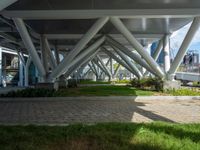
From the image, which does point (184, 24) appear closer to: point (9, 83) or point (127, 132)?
point (127, 132)

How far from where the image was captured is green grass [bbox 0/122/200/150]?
680 centimetres

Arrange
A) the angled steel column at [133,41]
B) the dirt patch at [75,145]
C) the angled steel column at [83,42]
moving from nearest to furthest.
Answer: the dirt patch at [75,145], the angled steel column at [83,42], the angled steel column at [133,41]

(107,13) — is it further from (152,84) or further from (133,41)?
(152,84)

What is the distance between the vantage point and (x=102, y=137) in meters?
7.61

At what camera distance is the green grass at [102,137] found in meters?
6.80

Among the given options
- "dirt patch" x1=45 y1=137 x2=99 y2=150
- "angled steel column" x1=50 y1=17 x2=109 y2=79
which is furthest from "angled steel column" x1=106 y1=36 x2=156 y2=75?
"dirt patch" x1=45 y1=137 x2=99 y2=150

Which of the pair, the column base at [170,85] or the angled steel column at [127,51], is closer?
the column base at [170,85]

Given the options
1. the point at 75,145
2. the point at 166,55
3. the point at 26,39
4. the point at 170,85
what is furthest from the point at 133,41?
the point at 75,145

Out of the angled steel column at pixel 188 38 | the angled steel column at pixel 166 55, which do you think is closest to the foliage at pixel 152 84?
the angled steel column at pixel 188 38

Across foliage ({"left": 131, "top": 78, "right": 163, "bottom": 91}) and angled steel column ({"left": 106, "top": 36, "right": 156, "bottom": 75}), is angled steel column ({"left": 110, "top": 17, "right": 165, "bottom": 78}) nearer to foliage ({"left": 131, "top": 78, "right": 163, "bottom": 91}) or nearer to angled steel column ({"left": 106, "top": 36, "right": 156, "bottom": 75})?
foliage ({"left": 131, "top": 78, "right": 163, "bottom": 91})

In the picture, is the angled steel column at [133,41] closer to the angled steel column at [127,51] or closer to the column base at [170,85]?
the column base at [170,85]

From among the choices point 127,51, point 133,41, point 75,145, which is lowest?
point 75,145

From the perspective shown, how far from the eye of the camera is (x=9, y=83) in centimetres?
6172

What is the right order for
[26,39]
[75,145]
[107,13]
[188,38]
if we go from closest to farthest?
[75,145] → [107,13] → [26,39] → [188,38]
